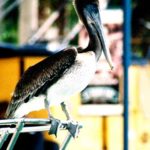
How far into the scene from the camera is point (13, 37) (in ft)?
74.5

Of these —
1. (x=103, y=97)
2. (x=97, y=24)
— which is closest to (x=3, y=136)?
→ (x=97, y=24)

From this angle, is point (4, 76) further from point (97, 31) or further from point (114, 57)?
point (97, 31)

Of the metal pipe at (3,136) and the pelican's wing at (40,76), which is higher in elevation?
the pelican's wing at (40,76)

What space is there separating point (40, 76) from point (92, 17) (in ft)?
1.08

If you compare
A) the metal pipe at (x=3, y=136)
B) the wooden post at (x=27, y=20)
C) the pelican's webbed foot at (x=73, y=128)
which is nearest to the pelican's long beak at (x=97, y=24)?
the pelican's webbed foot at (x=73, y=128)

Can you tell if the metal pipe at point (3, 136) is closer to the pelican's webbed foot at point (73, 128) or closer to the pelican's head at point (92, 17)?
the pelican's webbed foot at point (73, 128)

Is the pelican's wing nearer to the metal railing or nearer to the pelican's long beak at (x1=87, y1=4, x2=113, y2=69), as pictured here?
the pelican's long beak at (x1=87, y1=4, x2=113, y2=69)

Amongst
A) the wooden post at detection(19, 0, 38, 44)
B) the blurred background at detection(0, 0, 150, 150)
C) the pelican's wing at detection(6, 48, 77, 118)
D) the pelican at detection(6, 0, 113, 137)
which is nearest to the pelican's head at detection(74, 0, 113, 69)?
the pelican at detection(6, 0, 113, 137)

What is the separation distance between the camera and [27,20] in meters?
16.3

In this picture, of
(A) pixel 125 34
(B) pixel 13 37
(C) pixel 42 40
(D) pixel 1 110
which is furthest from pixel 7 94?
(B) pixel 13 37

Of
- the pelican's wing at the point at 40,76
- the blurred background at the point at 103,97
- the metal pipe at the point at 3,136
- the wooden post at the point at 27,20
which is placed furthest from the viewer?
the wooden post at the point at 27,20

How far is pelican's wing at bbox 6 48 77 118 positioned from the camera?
3.12 meters

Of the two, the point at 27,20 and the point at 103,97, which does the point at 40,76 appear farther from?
the point at 27,20

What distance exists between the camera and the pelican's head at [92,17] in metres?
3.02
